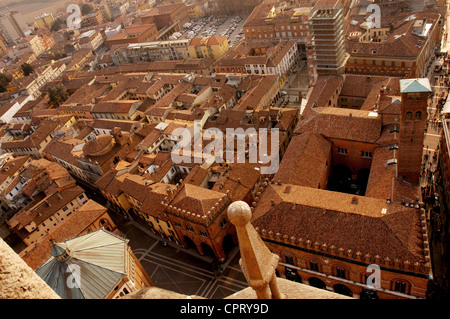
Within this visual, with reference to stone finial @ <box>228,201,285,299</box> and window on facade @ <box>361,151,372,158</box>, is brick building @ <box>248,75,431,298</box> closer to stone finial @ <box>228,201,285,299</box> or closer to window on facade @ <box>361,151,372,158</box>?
window on facade @ <box>361,151,372,158</box>

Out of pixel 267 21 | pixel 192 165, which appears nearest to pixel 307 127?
pixel 192 165

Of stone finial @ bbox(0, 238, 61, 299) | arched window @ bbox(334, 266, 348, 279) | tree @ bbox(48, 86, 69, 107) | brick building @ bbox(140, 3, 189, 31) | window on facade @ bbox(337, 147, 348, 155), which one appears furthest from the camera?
brick building @ bbox(140, 3, 189, 31)

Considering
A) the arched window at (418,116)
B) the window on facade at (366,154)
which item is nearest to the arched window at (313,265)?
the arched window at (418,116)

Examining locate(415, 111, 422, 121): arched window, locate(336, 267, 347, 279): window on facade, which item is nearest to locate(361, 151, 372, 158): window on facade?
locate(415, 111, 422, 121): arched window

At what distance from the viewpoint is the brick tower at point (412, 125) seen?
37219mm

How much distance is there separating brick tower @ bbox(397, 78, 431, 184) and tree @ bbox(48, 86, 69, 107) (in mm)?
112379

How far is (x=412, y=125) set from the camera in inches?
1545

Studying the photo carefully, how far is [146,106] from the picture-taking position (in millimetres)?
93750

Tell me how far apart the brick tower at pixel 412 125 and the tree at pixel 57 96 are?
112379mm

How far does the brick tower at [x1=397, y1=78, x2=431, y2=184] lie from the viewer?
122 ft

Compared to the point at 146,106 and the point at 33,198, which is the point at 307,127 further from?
the point at 33,198

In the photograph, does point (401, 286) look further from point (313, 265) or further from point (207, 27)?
point (207, 27)

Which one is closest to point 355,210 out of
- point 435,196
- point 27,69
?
point 435,196

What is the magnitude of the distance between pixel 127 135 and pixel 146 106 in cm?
1923
